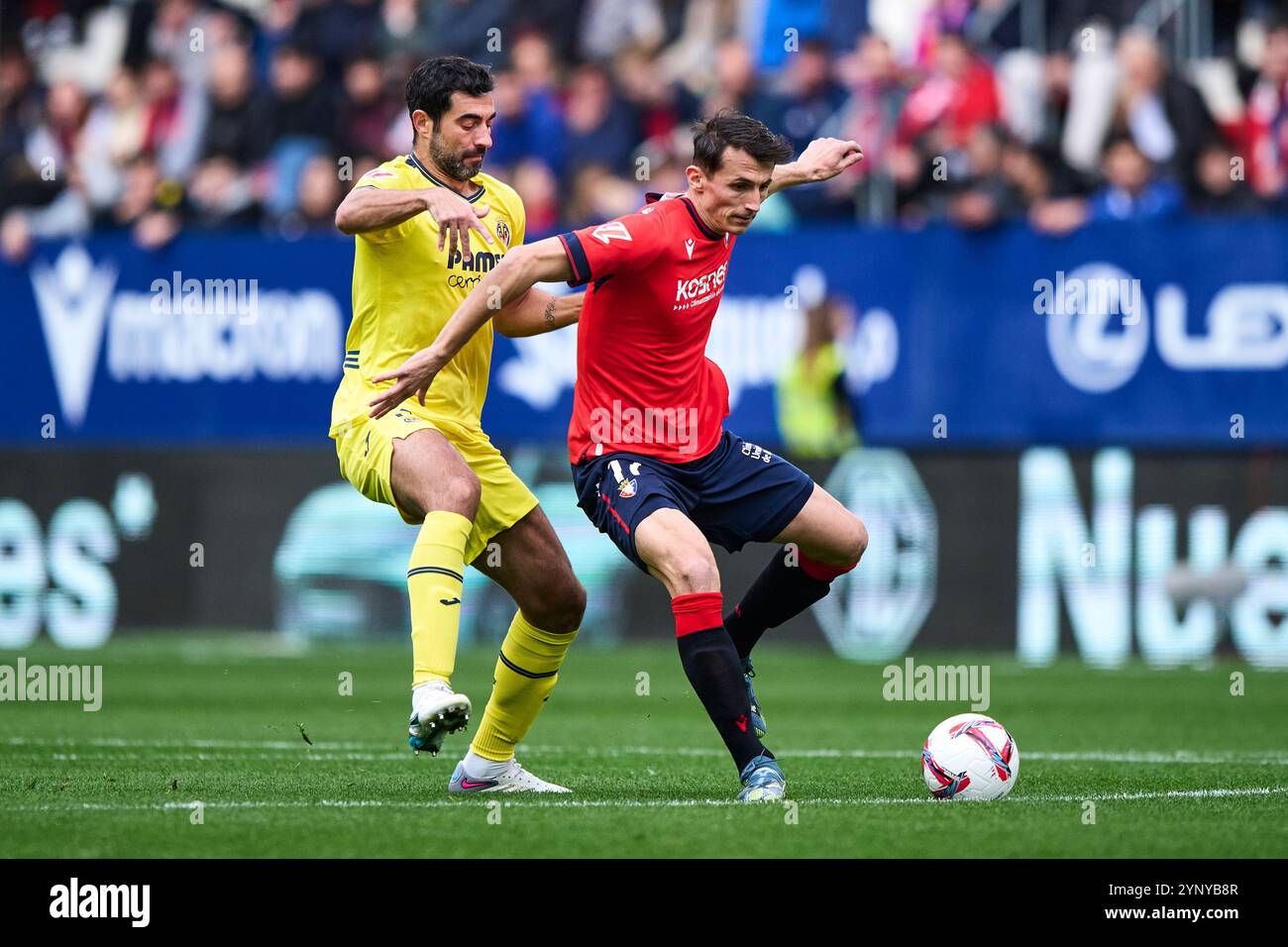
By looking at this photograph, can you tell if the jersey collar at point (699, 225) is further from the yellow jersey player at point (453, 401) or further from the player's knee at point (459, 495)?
the player's knee at point (459, 495)

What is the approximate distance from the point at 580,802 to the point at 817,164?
2.68m

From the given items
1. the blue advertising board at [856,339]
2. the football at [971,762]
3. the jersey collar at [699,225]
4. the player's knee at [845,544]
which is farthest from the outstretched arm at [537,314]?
the blue advertising board at [856,339]

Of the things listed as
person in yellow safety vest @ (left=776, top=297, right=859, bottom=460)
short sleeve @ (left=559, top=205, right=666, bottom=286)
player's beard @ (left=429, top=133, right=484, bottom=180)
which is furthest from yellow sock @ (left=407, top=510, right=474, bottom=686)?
person in yellow safety vest @ (left=776, top=297, right=859, bottom=460)

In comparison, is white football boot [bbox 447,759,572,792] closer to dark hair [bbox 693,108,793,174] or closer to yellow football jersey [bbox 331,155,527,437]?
yellow football jersey [bbox 331,155,527,437]

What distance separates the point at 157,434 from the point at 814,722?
7.21m

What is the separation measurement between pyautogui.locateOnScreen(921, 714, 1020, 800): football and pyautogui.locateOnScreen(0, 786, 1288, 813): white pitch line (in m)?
0.07

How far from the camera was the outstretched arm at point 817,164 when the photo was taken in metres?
7.79

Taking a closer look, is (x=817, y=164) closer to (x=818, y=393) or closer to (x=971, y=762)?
(x=971, y=762)

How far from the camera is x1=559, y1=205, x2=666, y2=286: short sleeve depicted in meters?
7.05

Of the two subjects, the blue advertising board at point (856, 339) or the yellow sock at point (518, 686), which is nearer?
the yellow sock at point (518, 686)

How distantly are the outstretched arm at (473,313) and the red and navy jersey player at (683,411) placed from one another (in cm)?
2

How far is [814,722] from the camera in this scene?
10461 millimetres

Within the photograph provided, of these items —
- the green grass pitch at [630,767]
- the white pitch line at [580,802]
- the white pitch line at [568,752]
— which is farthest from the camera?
the white pitch line at [568,752]

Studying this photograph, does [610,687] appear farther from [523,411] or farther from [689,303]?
[689,303]
